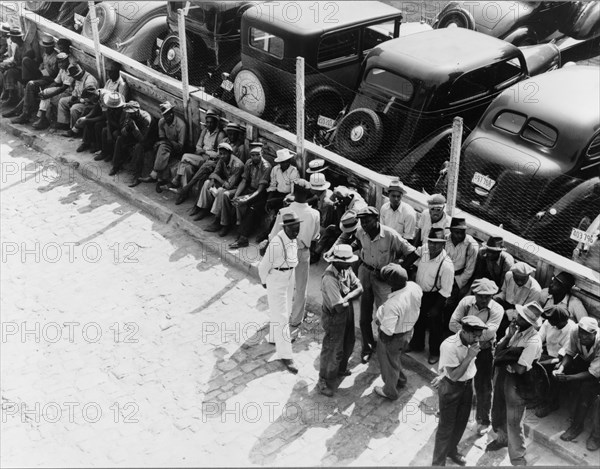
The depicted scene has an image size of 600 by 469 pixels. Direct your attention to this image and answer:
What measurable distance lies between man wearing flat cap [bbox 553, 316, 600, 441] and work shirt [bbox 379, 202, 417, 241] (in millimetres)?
2030

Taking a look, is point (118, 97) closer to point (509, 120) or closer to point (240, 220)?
point (240, 220)

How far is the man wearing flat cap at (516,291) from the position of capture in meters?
7.11

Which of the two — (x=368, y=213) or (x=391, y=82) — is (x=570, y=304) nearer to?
(x=368, y=213)

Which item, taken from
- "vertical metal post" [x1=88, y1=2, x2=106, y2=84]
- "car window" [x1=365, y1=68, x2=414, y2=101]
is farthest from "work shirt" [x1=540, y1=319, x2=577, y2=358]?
"vertical metal post" [x1=88, y1=2, x2=106, y2=84]

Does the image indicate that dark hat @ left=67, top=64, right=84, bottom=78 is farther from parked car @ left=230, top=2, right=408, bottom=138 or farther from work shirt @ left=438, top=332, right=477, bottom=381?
work shirt @ left=438, top=332, right=477, bottom=381

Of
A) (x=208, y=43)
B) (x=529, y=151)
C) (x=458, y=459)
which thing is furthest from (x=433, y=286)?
(x=208, y=43)

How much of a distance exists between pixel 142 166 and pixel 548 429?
23.1 ft

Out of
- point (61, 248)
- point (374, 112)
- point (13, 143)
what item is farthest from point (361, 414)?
point (13, 143)

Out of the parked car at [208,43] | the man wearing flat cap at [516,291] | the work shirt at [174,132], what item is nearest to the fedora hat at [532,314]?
the man wearing flat cap at [516,291]

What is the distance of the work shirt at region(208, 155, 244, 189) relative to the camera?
32.9 feet

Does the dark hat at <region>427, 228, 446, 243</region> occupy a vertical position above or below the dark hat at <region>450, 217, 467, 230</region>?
below

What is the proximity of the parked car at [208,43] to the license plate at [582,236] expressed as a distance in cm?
644

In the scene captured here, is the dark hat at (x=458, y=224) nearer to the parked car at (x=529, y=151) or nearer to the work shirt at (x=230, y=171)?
the parked car at (x=529, y=151)

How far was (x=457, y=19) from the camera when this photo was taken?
13.2m
